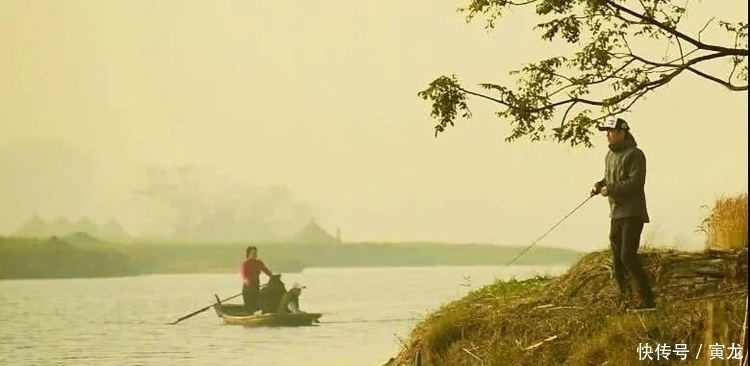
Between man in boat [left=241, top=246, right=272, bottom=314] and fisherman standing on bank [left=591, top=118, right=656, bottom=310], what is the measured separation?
11842 mm

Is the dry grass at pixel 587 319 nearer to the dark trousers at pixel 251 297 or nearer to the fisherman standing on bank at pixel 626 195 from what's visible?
the fisherman standing on bank at pixel 626 195

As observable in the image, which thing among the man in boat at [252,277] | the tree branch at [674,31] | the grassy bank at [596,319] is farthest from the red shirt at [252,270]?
the tree branch at [674,31]

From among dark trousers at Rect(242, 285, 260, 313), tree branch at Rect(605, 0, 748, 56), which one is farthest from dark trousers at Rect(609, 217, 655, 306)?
dark trousers at Rect(242, 285, 260, 313)

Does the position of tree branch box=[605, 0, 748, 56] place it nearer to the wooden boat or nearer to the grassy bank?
the grassy bank

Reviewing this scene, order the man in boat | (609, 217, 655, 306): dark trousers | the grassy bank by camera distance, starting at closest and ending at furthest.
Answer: the grassy bank, (609, 217, 655, 306): dark trousers, the man in boat

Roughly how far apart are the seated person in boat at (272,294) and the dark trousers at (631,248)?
12661 millimetres

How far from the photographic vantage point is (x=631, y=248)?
965 centimetres

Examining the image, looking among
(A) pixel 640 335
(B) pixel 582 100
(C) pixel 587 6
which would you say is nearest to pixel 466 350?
(A) pixel 640 335

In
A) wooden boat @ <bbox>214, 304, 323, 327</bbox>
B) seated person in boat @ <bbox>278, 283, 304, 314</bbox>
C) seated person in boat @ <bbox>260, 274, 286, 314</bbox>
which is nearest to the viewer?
seated person in boat @ <bbox>260, 274, 286, 314</bbox>

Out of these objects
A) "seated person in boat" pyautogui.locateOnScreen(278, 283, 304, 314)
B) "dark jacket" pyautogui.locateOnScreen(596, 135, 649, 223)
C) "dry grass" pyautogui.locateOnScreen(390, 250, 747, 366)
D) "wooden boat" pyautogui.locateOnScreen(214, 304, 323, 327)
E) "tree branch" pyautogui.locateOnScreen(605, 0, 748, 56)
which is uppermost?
"tree branch" pyautogui.locateOnScreen(605, 0, 748, 56)

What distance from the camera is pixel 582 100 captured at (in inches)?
416

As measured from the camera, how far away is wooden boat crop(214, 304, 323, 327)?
22.4m

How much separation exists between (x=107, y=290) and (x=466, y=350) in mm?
29060

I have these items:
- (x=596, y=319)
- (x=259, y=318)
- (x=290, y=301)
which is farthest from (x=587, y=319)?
(x=290, y=301)
